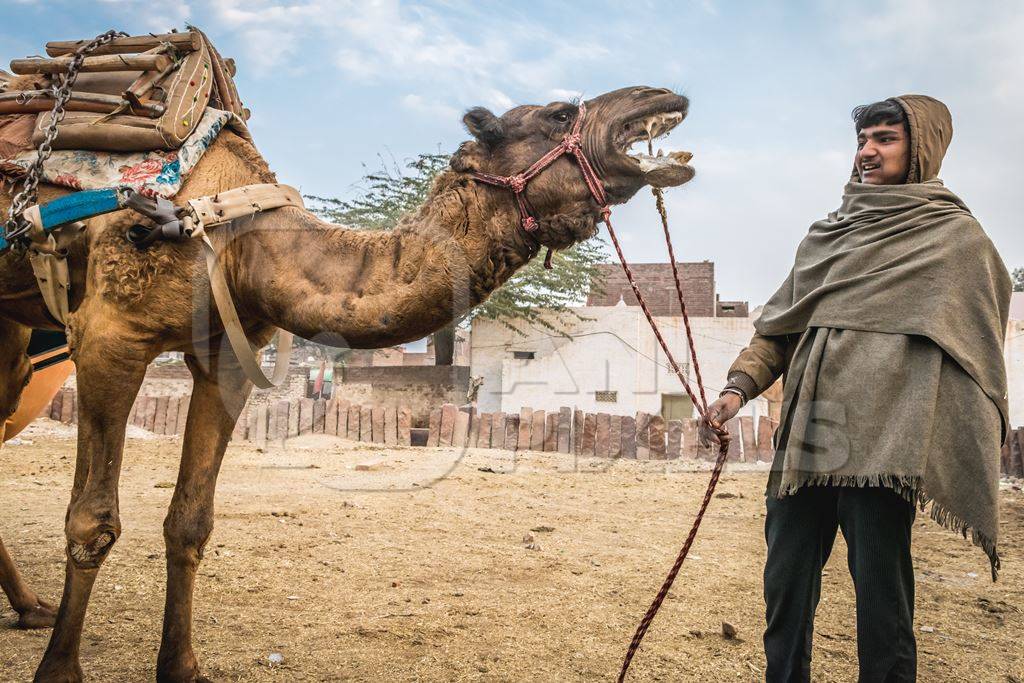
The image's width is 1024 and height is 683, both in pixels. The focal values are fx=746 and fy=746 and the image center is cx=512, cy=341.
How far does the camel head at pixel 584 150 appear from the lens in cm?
253

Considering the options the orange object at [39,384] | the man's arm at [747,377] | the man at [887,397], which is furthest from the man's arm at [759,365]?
the orange object at [39,384]

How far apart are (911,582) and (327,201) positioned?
804 inches

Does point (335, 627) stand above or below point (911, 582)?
below

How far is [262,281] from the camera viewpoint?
2.85 m

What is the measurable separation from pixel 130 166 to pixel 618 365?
17.3 meters

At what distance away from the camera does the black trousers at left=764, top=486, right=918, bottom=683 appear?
7.35 ft

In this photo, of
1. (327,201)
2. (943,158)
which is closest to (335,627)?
(943,158)

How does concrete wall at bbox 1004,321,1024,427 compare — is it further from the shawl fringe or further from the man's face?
the shawl fringe

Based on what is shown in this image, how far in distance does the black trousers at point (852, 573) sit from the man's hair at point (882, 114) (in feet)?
3.87

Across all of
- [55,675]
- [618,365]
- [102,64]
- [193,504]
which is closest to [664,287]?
[618,365]

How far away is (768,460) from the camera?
11617mm

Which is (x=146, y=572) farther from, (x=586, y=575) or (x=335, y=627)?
(x=586, y=575)

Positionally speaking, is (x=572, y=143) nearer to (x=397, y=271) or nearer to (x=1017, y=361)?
(x=397, y=271)

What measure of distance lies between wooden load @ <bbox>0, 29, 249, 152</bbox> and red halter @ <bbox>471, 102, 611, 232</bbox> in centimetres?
149
